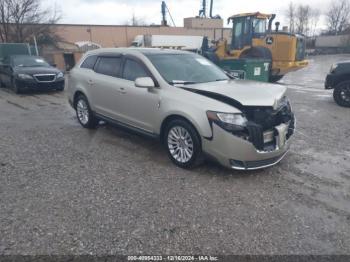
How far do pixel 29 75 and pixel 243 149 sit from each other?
9605 mm

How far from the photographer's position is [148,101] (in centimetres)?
460

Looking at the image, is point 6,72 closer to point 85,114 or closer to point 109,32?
point 85,114

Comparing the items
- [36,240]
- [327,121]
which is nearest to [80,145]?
[36,240]

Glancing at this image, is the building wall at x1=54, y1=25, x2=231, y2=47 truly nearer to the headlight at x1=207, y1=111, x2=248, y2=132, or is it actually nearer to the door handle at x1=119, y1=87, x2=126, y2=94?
the door handle at x1=119, y1=87, x2=126, y2=94

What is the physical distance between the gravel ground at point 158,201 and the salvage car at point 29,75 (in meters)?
5.81

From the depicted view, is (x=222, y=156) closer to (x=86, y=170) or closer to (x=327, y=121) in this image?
(x=86, y=170)

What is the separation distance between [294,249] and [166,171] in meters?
2.05

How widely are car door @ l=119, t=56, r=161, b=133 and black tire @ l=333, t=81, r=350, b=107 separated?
21.5 feet

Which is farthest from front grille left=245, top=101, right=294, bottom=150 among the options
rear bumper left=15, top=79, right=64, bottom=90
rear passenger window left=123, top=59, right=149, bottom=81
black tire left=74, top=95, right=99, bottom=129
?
rear bumper left=15, top=79, right=64, bottom=90

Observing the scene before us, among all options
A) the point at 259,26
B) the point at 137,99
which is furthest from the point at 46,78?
the point at 259,26

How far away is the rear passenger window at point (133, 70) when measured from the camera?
4805 millimetres

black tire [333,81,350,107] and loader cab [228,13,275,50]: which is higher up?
loader cab [228,13,275,50]

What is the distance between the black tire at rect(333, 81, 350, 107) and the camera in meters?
8.48

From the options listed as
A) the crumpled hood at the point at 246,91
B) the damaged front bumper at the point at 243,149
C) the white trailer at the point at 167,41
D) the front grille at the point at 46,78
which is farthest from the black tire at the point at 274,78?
the white trailer at the point at 167,41
